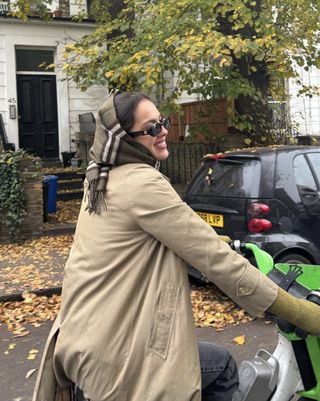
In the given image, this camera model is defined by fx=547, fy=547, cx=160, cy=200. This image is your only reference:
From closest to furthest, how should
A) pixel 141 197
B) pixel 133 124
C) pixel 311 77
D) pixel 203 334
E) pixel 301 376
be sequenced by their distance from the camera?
pixel 141 197 < pixel 133 124 < pixel 301 376 < pixel 203 334 < pixel 311 77

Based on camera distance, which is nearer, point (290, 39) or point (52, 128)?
point (290, 39)

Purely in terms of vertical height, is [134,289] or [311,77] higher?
[311,77]

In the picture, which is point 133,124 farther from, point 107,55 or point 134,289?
point 107,55

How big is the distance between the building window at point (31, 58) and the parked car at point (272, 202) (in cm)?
1055

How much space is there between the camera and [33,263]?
7.96 m

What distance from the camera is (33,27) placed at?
48.8 feet

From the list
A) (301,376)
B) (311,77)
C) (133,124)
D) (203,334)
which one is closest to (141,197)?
(133,124)

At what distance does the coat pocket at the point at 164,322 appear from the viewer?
178cm

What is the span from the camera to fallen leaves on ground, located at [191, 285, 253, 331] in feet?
17.8

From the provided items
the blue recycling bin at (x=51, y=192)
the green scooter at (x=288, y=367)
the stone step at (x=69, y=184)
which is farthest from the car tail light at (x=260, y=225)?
the stone step at (x=69, y=184)

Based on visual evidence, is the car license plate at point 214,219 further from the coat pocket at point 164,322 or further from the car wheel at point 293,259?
the coat pocket at point 164,322

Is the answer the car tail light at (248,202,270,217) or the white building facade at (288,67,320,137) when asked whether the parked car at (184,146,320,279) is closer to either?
the car tail light at (248,202,270,217)

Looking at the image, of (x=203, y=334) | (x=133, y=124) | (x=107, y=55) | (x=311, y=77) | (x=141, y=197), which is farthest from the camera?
(x=311, y=77)

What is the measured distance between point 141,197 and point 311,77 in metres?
17.8
